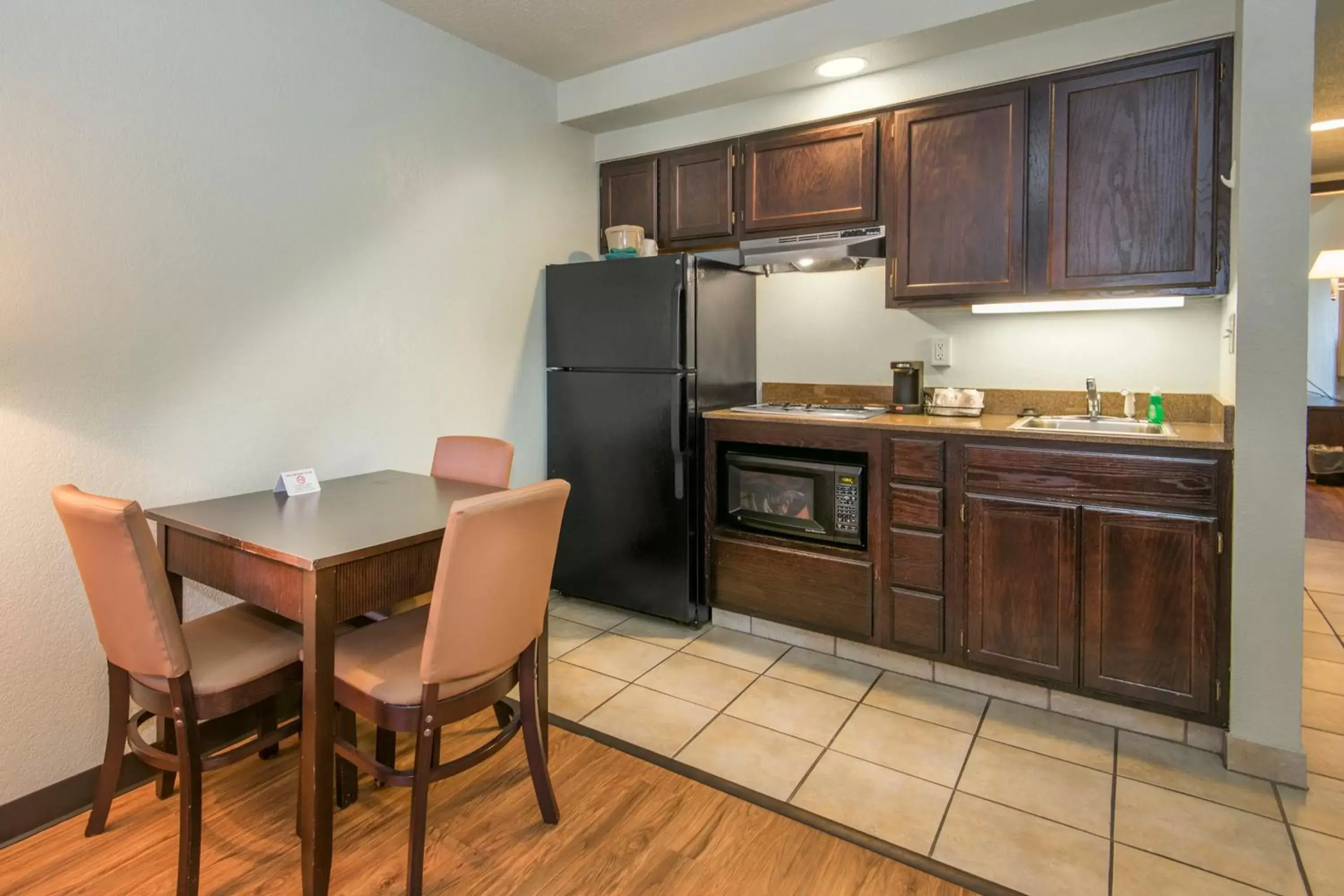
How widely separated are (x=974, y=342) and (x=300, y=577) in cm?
262

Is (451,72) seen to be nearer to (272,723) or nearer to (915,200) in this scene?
(915,200)

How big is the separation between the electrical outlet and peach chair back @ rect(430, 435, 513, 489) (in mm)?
1807

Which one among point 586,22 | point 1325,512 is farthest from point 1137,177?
point 1325,512

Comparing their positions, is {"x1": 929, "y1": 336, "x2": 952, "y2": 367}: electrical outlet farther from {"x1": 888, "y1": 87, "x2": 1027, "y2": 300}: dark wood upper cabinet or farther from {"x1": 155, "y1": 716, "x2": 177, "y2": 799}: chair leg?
{"x1": 155, "y1": 716, "x2": 177, "y2": 799}: chair leg

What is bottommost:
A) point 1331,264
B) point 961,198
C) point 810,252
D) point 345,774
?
point 345,774

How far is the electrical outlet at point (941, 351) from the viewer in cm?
309

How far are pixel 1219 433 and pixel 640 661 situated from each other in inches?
83.0

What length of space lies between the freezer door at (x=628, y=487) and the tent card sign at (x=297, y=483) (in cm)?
125

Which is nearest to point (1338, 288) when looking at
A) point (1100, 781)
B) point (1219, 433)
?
point (1219, 433)

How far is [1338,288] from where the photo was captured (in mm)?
7238

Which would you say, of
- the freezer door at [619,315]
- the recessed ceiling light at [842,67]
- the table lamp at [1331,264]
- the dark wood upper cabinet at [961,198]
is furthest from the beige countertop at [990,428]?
the table lamp at [1331,264]

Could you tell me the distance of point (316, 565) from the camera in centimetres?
151

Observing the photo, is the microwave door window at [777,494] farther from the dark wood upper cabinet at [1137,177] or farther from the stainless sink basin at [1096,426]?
the dark wood upper cabinet at [1137,177]

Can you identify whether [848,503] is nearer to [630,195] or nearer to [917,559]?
[917,559]
